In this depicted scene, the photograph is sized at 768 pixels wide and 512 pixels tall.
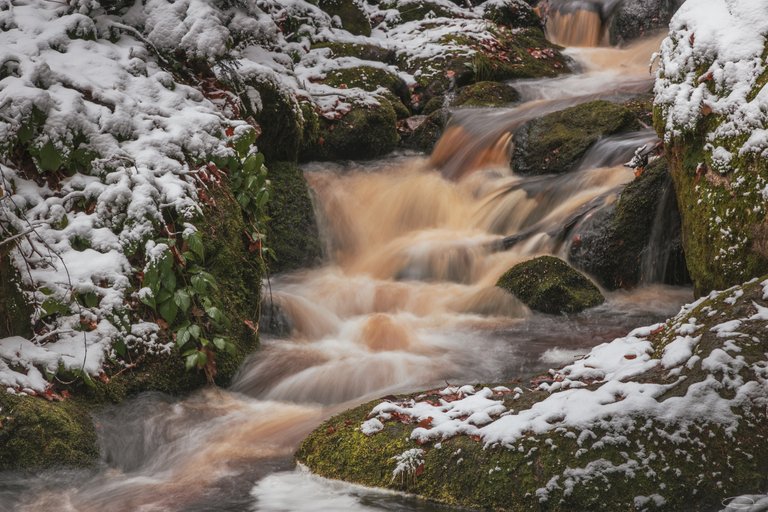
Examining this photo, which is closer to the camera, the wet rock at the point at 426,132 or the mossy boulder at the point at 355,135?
the mossy boulder at the point at 355,135

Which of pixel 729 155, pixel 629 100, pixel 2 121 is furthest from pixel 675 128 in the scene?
pixel 629 100

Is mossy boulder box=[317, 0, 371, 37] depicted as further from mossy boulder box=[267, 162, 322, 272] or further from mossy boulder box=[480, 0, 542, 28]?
mossy boulder box=[267, 162, 322, 272]

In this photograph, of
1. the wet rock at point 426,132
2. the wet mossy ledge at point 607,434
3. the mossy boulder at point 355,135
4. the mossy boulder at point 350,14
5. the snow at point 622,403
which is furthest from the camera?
the mossy boulder at point 350,14

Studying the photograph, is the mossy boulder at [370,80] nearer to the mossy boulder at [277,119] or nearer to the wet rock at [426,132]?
the wet rock at [426,132]

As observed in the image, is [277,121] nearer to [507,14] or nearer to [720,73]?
[720,73]

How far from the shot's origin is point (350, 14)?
13648 millimetres

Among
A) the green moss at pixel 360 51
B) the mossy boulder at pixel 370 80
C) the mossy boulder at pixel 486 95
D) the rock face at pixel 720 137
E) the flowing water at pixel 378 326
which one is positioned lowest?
the flowing water at pixel 378 326

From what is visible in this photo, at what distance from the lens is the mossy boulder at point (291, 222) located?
8102 millimetres

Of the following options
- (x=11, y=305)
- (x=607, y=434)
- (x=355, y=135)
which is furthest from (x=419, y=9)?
(x=607, y=434)

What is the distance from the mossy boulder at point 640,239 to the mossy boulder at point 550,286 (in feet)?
1.17

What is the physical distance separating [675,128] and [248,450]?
371 centimetres

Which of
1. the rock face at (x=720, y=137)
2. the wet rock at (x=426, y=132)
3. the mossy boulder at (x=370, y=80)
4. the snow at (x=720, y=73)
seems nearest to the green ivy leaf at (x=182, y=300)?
the rock face at (x=720, y=137)

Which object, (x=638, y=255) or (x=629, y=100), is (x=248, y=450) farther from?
(x=629, y=100)

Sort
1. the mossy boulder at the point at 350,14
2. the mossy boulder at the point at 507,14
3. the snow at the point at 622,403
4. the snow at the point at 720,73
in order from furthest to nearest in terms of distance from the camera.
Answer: the mossy boulder at the point at 507,14 < the mossy boulder at the point at 350,14 < the snow at the point at 720,73 < the snow at the point at 622,403
